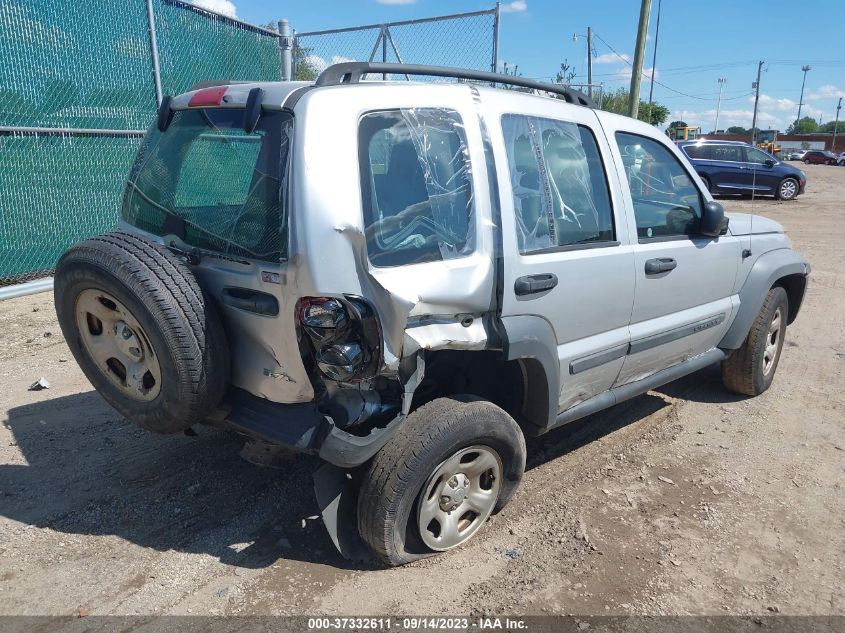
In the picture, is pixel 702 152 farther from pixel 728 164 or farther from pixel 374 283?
pixel 374 283

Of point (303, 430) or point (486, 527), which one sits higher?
point (303, 430)

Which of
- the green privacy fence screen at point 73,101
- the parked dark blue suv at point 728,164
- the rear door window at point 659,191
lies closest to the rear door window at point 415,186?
the rear door window at point 659,191

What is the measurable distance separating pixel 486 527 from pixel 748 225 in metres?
2.84

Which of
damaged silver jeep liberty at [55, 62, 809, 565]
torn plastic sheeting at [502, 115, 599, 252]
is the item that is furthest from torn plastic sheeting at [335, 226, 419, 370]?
torn plastic sheeting at [502, 115, 599, 252]

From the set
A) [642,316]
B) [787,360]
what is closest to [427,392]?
[642,316]

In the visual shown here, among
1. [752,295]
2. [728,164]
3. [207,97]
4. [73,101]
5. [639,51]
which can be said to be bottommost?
[752,295]

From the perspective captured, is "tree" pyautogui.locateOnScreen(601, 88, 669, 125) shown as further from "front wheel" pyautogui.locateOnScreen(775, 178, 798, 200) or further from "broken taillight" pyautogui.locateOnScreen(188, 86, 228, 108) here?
"broken taillight" pyautogui.locateOnScreen(188, 86, 228, 108)

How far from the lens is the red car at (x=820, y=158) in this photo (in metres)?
53.3

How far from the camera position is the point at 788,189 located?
67.5 ft

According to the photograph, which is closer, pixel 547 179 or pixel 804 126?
pixel 547 179

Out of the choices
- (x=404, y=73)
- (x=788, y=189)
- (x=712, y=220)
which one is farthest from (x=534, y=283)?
(x=788, y=189)

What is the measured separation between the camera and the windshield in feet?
8.26

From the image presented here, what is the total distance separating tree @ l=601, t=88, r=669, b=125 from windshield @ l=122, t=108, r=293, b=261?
61.2 ft

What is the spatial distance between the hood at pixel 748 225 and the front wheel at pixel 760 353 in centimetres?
46
